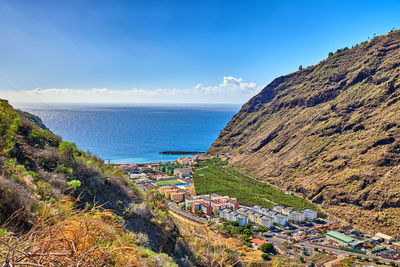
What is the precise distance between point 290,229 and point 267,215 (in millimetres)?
3894

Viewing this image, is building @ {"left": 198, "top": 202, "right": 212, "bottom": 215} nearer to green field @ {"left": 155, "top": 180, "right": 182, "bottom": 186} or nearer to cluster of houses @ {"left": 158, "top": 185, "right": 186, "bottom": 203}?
cluster of houses @ {"left": 158, "top": 185, "right": 186, "bottom": 203}

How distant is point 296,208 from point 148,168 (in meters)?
Result: 43.4

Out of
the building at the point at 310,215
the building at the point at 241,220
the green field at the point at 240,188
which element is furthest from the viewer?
the green field at the point at 240,188

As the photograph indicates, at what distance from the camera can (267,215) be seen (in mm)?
36156

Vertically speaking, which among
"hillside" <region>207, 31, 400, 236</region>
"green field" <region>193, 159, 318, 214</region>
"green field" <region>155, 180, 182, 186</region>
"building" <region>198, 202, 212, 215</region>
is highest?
"hillside" <region>207, 31, 400, 236</region>

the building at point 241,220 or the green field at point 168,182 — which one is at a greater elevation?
the building at point 241,220

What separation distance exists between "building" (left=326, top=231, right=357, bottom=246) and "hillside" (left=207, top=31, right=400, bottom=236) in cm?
617

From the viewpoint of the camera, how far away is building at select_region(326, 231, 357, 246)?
28125 millimetres

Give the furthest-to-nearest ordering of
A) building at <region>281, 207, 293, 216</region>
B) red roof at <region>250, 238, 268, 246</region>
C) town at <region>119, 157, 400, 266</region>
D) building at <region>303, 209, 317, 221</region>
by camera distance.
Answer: building at <region>281, 207, 293, 216</region>
building at <region>303, 209, 317, 221</region>
red roof at <region>250, 238, 268, 246</region>
town at <region>119, 157, 400, 266</region>

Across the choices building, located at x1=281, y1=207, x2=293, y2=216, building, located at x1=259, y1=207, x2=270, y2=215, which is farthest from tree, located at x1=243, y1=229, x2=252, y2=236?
building, located at x1=281, y1=207, x2=293, y2=216

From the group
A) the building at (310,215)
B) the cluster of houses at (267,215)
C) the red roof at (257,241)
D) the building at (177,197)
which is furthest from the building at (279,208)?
the building at (177,197)

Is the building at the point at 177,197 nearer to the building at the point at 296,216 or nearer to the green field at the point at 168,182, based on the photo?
the green field at the point at 168,182

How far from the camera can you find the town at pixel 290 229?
86.3 ft

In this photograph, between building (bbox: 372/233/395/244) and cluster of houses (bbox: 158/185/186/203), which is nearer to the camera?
building (bbox: 372/233/395/244)
